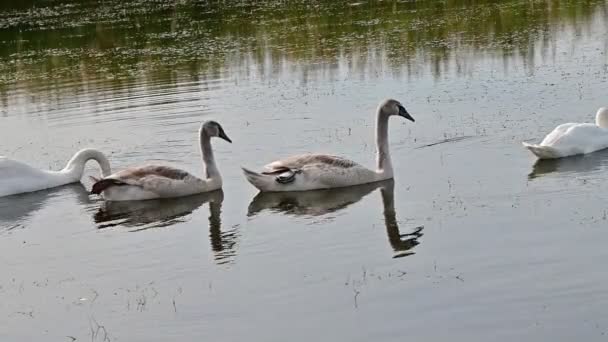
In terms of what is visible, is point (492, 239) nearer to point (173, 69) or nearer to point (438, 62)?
point (438, 62)

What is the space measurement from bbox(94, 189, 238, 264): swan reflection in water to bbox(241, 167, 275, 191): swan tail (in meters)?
0.49

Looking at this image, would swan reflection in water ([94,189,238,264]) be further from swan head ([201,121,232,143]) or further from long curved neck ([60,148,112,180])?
long curved neck ([60,148,112,180])

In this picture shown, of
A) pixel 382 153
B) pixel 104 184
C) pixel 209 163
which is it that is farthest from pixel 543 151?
pixel 104 184

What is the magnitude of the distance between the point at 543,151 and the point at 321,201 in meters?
3.15

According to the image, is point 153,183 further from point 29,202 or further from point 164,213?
point 29,202

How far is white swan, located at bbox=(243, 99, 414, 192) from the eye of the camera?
1486cm

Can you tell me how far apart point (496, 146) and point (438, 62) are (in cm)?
955

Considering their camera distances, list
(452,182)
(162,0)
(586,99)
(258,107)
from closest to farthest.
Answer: (452,182)
(586,99)
(258,107)
(162,0)

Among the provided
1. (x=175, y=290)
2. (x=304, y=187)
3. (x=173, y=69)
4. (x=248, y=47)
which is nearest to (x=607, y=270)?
(x=175, y=290)

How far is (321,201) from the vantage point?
1446 cm

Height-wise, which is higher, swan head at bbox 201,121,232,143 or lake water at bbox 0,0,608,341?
swan head at bbox 201,121,232,143

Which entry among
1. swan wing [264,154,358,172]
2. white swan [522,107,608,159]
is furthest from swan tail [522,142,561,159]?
swan wing [264,154,358,172]

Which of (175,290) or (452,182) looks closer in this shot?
(175,290)

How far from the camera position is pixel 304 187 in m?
15.0
